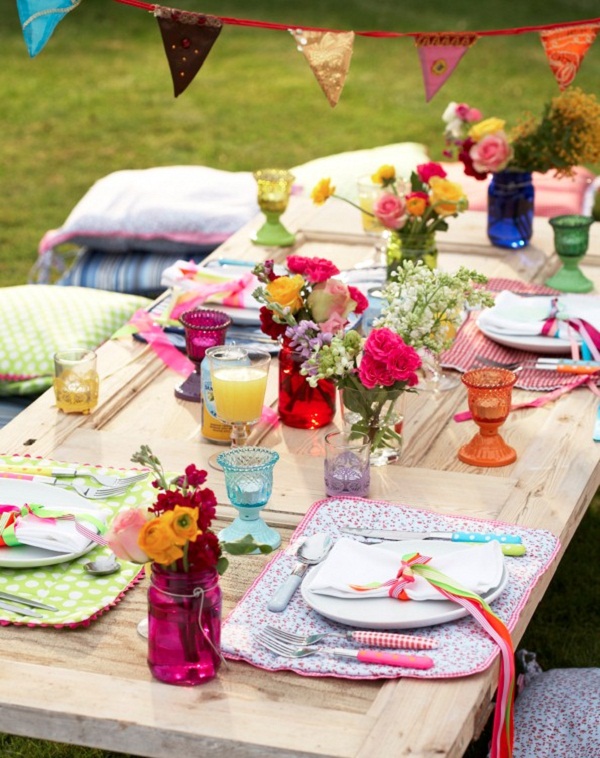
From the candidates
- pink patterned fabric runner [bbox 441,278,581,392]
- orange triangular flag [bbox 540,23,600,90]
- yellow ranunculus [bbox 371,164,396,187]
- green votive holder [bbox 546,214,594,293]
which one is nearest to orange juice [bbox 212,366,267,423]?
pink patterned fabric runner [bbox 441,278,581,392]

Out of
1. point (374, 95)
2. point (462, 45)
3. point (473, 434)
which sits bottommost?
point (374, 95)

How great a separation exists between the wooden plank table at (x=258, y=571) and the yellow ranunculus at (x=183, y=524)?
0.69ft

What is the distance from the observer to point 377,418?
215 centimetres

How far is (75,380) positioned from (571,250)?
50.0 inches

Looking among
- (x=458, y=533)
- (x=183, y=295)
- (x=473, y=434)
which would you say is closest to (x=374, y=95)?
(x=183, y=295)

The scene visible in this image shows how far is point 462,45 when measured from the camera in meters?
3.04

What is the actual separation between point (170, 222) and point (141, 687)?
2.73 metres

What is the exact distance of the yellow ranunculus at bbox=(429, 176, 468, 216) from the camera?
112 inches

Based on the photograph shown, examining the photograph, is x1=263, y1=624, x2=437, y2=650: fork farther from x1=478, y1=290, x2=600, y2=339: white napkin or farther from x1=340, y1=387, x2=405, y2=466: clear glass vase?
x1=478, y1=290, x2=600, y2=339: white napkin

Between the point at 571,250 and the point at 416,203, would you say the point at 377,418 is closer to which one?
the point at 416,203

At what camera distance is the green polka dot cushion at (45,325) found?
121 inches

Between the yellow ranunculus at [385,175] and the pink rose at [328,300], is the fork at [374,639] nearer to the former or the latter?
the pink rose at [328,300]

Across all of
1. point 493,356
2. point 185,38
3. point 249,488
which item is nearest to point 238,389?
point 249,488

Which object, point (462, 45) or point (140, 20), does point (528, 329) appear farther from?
point (140, 20)
